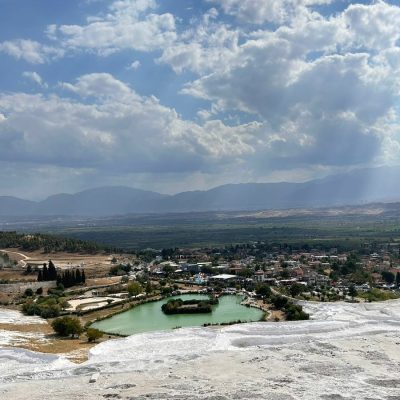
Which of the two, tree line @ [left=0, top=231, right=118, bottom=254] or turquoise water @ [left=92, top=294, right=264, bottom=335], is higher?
tree line @ [left=0, top=231, right=118, bottom=254]

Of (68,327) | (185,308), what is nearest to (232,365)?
(68,327)

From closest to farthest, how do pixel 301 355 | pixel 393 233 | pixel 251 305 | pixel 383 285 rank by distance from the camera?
1. pixel 301 355
2. pixel 251 305
3. pixel 383 285
4. pixel 393 233

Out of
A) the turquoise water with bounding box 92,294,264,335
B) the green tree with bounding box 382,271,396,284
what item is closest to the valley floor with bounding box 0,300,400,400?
the turquoise water with bounding box 92,294,264,335

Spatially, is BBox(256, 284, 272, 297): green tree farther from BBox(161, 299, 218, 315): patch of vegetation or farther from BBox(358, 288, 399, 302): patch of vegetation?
BBox(358, 288, 399, 302): patch of vegetation

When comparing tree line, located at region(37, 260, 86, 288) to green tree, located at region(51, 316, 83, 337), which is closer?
green tree, located at region(51, 316, 83, 337)

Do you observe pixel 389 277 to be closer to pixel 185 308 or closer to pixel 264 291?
pixel 264 291

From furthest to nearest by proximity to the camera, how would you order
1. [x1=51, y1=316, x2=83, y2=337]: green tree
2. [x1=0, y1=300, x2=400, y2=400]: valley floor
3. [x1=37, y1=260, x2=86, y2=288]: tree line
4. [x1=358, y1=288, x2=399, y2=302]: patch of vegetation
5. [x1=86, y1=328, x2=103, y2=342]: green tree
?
1. [x1=37, y1=260, x2=86, y2=288]: tree line
2. [x1=358, y1=288, x2=399, y2=302]: patch of vegetation
3. [x1=51, y1=316, x2=83, y2=337]: green tree
4. [x1=86, y1=328, x2=103, y2=342]: green tree
5. [x1=0, y1=300, x2=400, y2=400]: valley floor

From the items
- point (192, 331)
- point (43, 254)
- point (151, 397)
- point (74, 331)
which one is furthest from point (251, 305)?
point (43, 254)

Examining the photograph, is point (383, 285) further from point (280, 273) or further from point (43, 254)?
point (43, 254)
